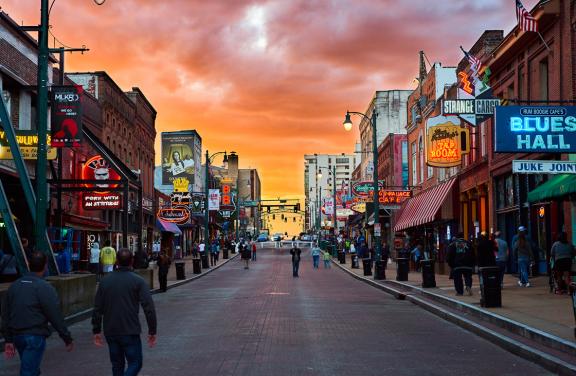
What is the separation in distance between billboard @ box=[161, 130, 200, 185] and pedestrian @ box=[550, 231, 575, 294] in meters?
69.2

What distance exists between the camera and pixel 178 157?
287 feet

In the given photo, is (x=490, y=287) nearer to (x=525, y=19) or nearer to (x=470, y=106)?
(x=470, y=106)

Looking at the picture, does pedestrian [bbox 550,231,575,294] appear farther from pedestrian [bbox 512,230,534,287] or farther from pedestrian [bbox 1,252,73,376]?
pedestrian [bbox 1,252,73,376]

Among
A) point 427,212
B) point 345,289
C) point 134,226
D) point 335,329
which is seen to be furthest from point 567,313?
point 134,226

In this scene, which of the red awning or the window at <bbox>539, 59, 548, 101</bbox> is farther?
the red awning

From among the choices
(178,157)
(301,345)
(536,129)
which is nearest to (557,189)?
(536,129)

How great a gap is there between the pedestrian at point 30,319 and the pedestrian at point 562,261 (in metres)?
15.8

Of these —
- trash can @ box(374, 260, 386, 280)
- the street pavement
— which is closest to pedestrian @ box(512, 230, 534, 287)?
the street pavement

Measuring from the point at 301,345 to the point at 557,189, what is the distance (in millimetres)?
10695

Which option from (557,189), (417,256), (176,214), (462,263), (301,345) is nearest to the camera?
(301,345)

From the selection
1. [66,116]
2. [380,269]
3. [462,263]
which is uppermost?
[66,116]

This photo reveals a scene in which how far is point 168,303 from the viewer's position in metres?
23.5

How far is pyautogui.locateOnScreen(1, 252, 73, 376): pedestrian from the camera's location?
294 inches

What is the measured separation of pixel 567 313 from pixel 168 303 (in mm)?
12294
